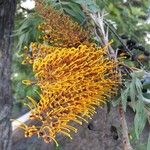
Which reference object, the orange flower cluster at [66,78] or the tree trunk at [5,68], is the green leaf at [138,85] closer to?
the orange flower cluster at [66,78]

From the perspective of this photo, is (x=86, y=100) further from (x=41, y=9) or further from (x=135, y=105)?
(x=41, y=9)

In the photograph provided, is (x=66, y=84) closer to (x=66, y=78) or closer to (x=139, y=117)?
(x=66, y=78)

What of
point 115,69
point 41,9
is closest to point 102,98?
point 115,69

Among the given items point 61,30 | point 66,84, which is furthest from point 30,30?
point 66,84

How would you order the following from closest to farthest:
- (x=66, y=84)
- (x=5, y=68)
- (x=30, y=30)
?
(x=66, y=84) → (x=30, y=30) → (x=5, y=68)

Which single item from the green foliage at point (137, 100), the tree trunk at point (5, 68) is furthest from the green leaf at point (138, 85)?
the tree trunk at point (5, 68)

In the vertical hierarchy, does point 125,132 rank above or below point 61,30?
below
